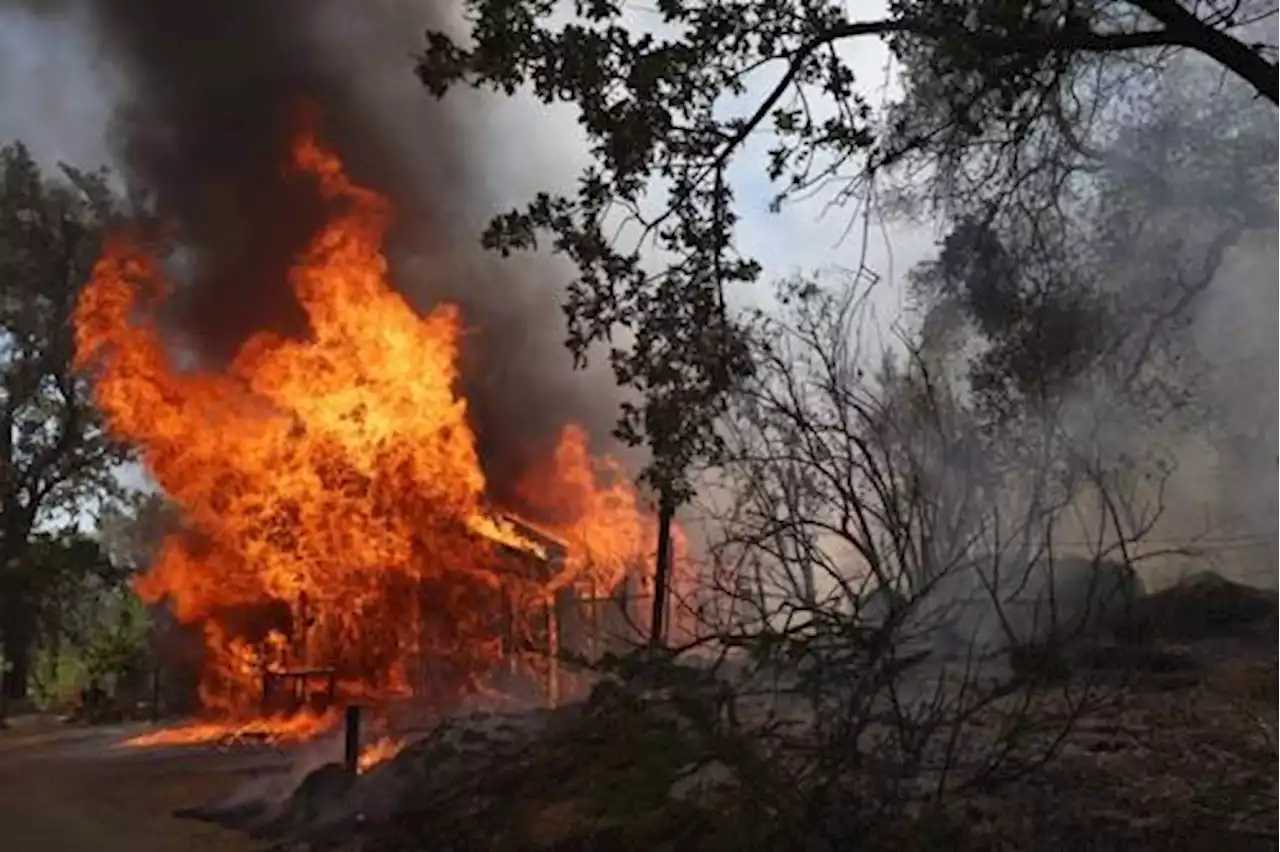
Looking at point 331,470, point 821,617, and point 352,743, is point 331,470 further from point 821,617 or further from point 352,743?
point 821,617

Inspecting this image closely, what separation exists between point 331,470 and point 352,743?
7.21 meters

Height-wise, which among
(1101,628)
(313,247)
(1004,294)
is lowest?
(1101,628)

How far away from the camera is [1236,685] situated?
12.0m

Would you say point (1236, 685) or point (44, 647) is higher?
point (44, 647)

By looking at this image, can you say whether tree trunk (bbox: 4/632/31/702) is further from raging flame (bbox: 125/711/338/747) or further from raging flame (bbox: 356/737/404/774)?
raging flame (bbox: 356/737/404/774)

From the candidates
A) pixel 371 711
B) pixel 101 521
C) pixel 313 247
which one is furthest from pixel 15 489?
pixel 371 711

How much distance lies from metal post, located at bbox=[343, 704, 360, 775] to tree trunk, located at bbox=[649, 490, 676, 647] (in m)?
2.81

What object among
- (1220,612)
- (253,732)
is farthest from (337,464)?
(1220,612)

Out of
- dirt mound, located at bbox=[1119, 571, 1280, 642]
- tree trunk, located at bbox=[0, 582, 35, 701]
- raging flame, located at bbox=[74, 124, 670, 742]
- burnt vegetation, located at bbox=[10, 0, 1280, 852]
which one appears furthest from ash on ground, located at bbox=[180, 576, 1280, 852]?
tree trunk, located at bbox=[0, 582, 35, 701]

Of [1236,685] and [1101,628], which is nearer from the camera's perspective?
[1101,628]

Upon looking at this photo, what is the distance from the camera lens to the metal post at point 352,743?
38.9 ft

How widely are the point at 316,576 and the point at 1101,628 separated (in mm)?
11452

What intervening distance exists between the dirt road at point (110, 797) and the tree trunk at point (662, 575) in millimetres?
3533

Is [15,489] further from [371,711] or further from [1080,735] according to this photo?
[1080,735]
